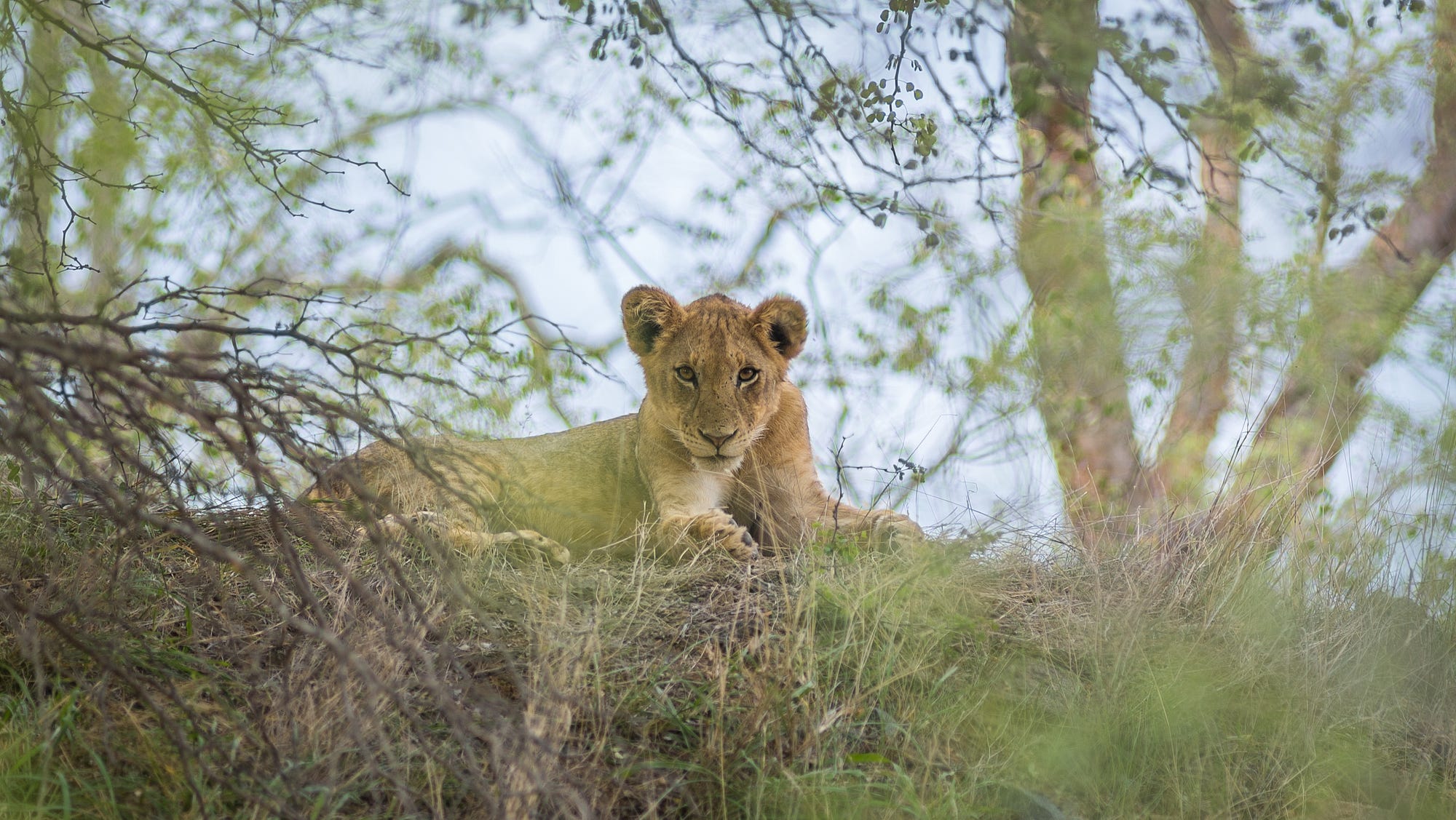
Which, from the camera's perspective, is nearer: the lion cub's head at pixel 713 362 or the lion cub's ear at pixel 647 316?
the lion cub's head at pixel 713 362

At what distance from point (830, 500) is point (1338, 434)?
2.42m

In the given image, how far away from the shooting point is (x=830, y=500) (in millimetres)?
5953

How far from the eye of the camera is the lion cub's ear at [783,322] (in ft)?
18.2

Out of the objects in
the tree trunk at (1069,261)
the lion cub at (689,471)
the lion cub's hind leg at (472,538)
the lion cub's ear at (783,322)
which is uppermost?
the tree trunk at (1069,261)

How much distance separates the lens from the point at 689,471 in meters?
5.62

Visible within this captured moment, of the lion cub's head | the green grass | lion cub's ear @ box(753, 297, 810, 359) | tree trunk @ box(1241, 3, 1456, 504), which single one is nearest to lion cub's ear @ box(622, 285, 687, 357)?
the lion cub's head

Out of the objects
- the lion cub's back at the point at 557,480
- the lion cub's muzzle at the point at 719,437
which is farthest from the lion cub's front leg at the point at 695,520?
the lion cub's muzzle at the point at 719,437

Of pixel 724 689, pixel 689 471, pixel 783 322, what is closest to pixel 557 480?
pixel 689 471

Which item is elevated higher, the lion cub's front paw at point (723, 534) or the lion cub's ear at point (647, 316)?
the lion cub's ear at point (647, 316)

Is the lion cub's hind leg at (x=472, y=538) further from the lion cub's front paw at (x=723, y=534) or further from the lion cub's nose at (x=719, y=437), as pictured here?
the lion cub's nose at (x=719, y=437)

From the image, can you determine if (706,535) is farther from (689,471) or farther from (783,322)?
(783,322)

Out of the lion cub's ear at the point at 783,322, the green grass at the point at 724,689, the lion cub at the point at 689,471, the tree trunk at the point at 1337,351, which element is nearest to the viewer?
A: the green grass at the point at 724,689

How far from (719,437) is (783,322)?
0.71 meters

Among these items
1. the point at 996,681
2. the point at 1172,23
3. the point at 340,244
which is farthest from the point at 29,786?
the point at 340,244
